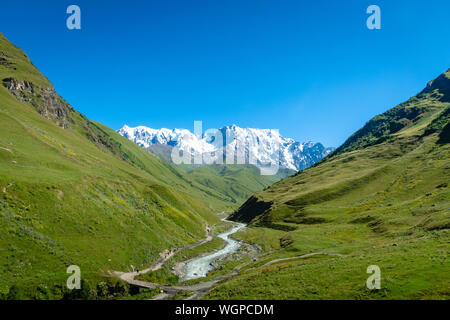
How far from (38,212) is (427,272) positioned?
7677 cm

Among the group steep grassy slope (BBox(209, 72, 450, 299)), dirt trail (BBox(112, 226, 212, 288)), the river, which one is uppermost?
steep grassy slope (BBox(209, 72, 450, 299))

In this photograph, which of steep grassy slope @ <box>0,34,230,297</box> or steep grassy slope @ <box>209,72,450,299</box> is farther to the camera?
steep grassy slope @ <box>0,34,230,297</box>

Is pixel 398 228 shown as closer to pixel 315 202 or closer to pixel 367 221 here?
pixel 367 221

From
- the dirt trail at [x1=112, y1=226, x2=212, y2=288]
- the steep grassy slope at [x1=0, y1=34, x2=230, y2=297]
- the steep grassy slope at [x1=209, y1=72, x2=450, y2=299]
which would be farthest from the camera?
the dirt trail at [x1=112, y1=226, x2=212, y2=288]

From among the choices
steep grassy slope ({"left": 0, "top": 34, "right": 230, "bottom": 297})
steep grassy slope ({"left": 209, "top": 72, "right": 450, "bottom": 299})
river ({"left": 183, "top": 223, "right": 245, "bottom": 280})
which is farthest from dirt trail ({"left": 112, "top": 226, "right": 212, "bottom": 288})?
steep grassy slope ({"left": 209, "top": 72, "right": 450, "bottom": 299})

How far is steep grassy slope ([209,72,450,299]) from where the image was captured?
1388 inches

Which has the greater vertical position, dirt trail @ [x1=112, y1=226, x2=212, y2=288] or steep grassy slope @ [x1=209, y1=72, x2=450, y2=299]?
steep grassy slope @ [x1=209, y1=72, x2=450, y2=299]

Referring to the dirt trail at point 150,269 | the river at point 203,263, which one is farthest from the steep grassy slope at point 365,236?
the dirt trail at point 150,269

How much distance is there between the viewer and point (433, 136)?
199375mm

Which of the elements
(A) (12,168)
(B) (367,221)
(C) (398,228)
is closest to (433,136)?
(B) (367,221)

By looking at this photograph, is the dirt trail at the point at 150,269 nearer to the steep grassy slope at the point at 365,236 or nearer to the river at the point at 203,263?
the river at the point at 203,263

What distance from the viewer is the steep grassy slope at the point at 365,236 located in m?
35.2

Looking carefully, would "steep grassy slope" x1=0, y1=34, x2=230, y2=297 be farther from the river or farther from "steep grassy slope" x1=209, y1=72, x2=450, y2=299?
"steep grassy slope" x1=209, y1=72, x2=450, y2=299

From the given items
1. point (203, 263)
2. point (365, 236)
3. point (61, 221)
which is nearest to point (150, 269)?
point (203, 263)
